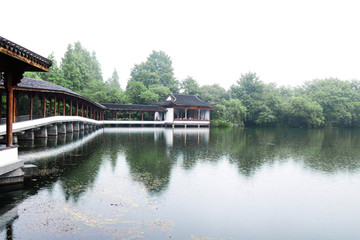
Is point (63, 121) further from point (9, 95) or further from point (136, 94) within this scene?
point (136, 94)

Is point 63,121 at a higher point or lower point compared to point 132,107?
lower

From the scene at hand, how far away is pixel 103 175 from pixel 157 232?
5.29 m

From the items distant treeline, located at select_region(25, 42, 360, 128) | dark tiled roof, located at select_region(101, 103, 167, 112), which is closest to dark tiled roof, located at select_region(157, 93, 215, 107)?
dark tiled roof, located at select_region(101, 103, 167, 112)

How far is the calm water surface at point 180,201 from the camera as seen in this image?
6.07 metres

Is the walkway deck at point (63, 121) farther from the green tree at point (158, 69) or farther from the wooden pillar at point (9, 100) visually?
the green tree at point (158, 69)

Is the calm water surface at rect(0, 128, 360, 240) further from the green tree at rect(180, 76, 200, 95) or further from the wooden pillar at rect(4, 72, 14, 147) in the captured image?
the green tree at rect(180, 76, 200, 95)

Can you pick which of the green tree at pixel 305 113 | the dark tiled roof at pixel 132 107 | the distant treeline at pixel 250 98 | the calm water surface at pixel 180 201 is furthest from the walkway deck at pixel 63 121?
the green tree at pixel 305 113

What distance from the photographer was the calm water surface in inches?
239

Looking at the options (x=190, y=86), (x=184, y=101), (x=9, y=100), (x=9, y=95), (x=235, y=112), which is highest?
(x=190, y=86)

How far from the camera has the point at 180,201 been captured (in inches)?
313

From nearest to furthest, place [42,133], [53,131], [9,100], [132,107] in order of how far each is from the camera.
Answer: [9,100] < [42,133] < [53,131] < [132,107]

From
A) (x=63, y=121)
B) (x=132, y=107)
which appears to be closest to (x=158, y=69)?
(x=132, y=107)

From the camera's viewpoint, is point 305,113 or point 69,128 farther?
point 305,113

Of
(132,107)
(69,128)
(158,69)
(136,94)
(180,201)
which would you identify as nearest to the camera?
(180,201)
